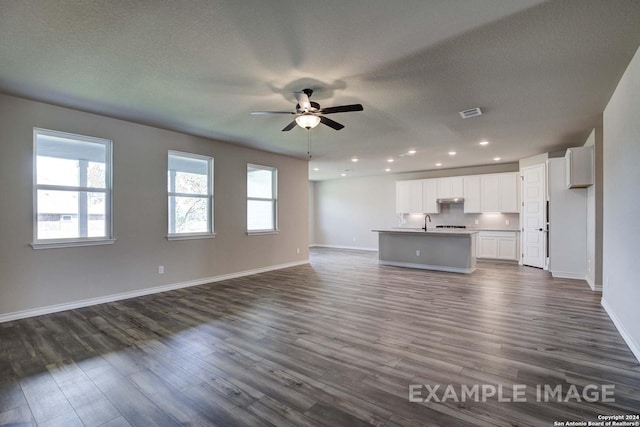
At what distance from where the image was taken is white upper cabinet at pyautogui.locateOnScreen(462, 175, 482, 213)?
841 cm

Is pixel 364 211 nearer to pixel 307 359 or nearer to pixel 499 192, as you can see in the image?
pixel 499 192

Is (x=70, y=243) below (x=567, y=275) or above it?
above

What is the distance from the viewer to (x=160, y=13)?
2188 millimetres

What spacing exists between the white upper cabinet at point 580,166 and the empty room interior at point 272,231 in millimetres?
26

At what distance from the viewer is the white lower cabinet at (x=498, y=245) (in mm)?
7875

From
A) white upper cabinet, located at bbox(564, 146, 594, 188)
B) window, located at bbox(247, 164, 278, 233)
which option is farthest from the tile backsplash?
window, located at bbox(247, 164, 278, 233)

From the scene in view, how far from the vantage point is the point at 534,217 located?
22.9ft

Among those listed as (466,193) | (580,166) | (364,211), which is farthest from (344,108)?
(364,211)

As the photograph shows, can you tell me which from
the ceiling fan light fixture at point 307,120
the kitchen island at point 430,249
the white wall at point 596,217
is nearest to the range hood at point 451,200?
the kitchen island at point 430,249

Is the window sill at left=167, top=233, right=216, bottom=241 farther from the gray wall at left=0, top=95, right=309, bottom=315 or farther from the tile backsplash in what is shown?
the tile backsplash

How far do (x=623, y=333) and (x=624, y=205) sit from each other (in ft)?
4.20

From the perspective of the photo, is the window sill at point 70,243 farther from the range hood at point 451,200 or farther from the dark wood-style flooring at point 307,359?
the range hood at point 451,200

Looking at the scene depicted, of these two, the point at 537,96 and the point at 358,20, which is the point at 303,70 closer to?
the point at 358,20

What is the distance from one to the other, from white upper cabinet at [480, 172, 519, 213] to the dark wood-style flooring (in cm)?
382
